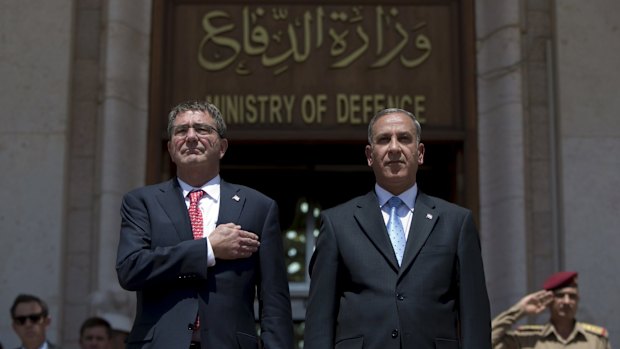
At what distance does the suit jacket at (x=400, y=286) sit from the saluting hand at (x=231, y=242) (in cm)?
33

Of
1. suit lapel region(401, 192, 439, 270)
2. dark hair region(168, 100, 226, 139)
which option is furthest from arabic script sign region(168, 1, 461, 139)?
suit lapel region(401, 192, 439, 270)

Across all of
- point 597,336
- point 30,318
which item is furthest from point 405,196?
point 30,318

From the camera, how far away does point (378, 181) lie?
5.47 m

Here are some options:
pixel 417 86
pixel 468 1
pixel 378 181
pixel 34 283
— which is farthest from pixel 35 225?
pixel 378 181

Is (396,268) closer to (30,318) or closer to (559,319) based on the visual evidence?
(559,319)

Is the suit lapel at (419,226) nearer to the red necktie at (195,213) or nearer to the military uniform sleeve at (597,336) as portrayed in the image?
the red necktie at (195,213)

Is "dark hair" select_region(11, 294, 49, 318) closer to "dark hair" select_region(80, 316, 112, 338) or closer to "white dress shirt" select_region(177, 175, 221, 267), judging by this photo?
"dark hair" select_region(80, 316, 112, 338)

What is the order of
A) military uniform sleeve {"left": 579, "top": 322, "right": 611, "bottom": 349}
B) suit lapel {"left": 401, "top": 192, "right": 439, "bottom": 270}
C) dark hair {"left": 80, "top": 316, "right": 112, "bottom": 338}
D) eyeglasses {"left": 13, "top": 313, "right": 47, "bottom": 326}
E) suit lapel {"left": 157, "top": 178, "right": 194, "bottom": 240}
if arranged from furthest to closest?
dark hair {"left": 80, "top": 316, "right": 112, "bottom": 338}, eyeglasses {"left": 13, "top": 313, "right": 47, "bottom": 326}, military uniform sleeve {"left": 579, "top": 322, "right": 611, "bottom": 349}, suit lapel {"left": 157, "top": 178, "right": 194, "bottom": 240}, suit lapel {"left": 401, "top": 192, "right": 439, "bottom": 270}

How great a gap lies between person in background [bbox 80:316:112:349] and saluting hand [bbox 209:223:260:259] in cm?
356

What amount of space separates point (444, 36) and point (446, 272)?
17.7 feet

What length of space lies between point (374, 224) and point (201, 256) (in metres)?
0.79

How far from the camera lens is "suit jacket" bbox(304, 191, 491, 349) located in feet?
16.6

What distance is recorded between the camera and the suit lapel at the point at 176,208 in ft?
17.5

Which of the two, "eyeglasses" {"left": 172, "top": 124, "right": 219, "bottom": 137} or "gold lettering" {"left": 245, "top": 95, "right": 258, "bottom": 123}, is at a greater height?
"gold lettering" {"left": 245, "top": 95, "right": 258, "bottom": 123}
